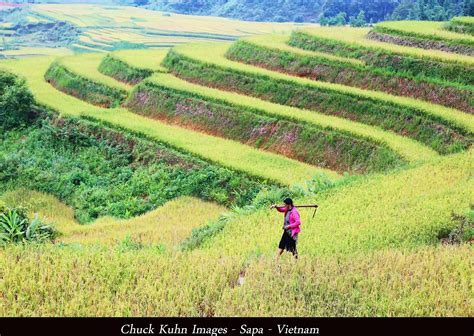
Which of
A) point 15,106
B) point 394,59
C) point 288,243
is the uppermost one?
point 288,243

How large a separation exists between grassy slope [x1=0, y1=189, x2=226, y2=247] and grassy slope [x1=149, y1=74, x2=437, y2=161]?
14.4 ft

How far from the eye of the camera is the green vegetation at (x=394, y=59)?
17.3 meters

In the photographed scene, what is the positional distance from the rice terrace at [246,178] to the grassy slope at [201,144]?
0.09 m

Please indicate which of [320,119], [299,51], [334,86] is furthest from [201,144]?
[299,51]

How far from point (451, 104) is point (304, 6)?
187 ft

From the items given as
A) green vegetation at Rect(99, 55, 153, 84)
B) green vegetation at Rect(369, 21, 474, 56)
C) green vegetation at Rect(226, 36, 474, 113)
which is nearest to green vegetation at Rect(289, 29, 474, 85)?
green vegetation at Rect(226, 36, 474, 113)

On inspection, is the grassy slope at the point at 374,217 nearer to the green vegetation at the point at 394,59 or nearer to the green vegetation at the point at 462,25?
the green vegetation at the point at 394,59

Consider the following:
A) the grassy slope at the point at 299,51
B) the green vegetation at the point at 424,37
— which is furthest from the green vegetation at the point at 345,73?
the green vegetation at the point at 424,37

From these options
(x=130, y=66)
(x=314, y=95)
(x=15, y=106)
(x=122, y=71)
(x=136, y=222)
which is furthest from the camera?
(x=122, y=71)

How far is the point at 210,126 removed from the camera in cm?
1852

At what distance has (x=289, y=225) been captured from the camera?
6.09 m

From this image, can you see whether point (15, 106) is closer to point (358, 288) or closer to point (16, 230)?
point (16, 230)

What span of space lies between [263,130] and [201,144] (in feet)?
6.56

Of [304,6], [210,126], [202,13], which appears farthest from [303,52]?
[202,13]
